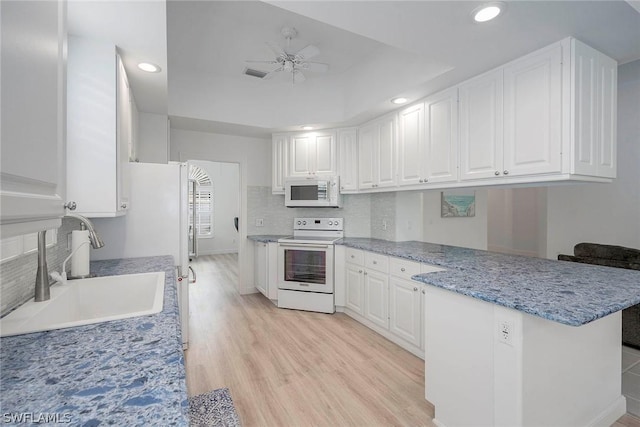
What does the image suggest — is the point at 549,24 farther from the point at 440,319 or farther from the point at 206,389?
the point at 206,389

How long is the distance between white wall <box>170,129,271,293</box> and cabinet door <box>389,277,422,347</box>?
2450 millimetres

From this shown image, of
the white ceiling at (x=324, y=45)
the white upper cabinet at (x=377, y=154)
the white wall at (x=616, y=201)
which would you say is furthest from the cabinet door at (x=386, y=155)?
the white wall at (x=616, y=201)

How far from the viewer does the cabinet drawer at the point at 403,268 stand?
265 centimetres

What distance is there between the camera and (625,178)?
3.44m

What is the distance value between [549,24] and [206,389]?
331 centimetres

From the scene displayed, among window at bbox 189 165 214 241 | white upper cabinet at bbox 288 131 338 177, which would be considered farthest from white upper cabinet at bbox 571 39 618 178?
window at bbox 189 165 214 241

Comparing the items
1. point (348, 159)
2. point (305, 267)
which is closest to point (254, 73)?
point (348, 159)

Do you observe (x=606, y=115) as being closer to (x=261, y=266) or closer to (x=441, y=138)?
(x=441, y=138)

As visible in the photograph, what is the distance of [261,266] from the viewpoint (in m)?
4.32

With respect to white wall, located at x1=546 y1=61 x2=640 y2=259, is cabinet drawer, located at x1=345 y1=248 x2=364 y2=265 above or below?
below

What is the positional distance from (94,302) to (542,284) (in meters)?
2.51

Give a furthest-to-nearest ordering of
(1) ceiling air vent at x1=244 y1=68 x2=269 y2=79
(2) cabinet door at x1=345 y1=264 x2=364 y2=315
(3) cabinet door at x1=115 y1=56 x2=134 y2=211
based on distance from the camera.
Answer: (1) ceiling air vent at x1=244 y1=68 x2=269 y2=79 < (2) cabinet door at x1=345 y1=264 x2=364 y2=315 < (3) cabinet door at x1=115 y1=56 x2=134 y2=211

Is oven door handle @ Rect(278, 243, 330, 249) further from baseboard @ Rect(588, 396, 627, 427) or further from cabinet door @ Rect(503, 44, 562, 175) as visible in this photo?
baseboard @ Rect(588, 396, 627, 427)

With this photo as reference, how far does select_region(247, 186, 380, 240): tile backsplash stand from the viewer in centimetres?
425
